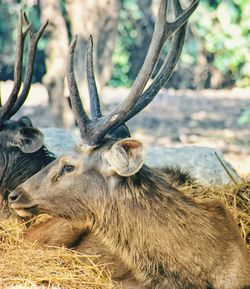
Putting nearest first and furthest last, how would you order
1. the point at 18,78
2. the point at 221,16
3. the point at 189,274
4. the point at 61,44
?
the point at 189,274
the point at 18,78
the point at 61,44
the point at 221,16

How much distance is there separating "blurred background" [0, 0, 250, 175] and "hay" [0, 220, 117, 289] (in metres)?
5.87

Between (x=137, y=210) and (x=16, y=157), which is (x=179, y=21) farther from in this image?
(x=16, y=157)

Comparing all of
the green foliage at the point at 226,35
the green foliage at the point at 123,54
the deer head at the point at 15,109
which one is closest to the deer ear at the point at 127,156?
the deer head at the point at 15,109

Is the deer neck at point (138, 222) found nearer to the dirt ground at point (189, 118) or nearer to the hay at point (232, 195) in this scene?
the hay at point (232, 195)

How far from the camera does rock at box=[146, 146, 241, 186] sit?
7.06 m

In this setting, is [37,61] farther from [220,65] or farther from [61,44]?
[61,44]

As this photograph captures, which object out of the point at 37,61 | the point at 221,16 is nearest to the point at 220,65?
the point at 221,16

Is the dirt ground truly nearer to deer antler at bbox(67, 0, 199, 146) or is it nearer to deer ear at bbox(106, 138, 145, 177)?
deer antler at bbox(67, 0, 199, 146)

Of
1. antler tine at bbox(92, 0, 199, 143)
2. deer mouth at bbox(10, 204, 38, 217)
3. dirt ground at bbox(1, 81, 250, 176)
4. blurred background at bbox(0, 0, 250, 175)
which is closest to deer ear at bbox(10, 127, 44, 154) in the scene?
deer mouth at bbox(10, 204, 38, 217)

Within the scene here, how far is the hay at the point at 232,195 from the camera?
598 centimetres


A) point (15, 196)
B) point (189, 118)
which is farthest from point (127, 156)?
point (189, 118)

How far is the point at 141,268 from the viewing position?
4.83 metres

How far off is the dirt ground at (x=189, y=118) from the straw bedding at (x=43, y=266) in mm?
5668

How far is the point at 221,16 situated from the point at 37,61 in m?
3.62
